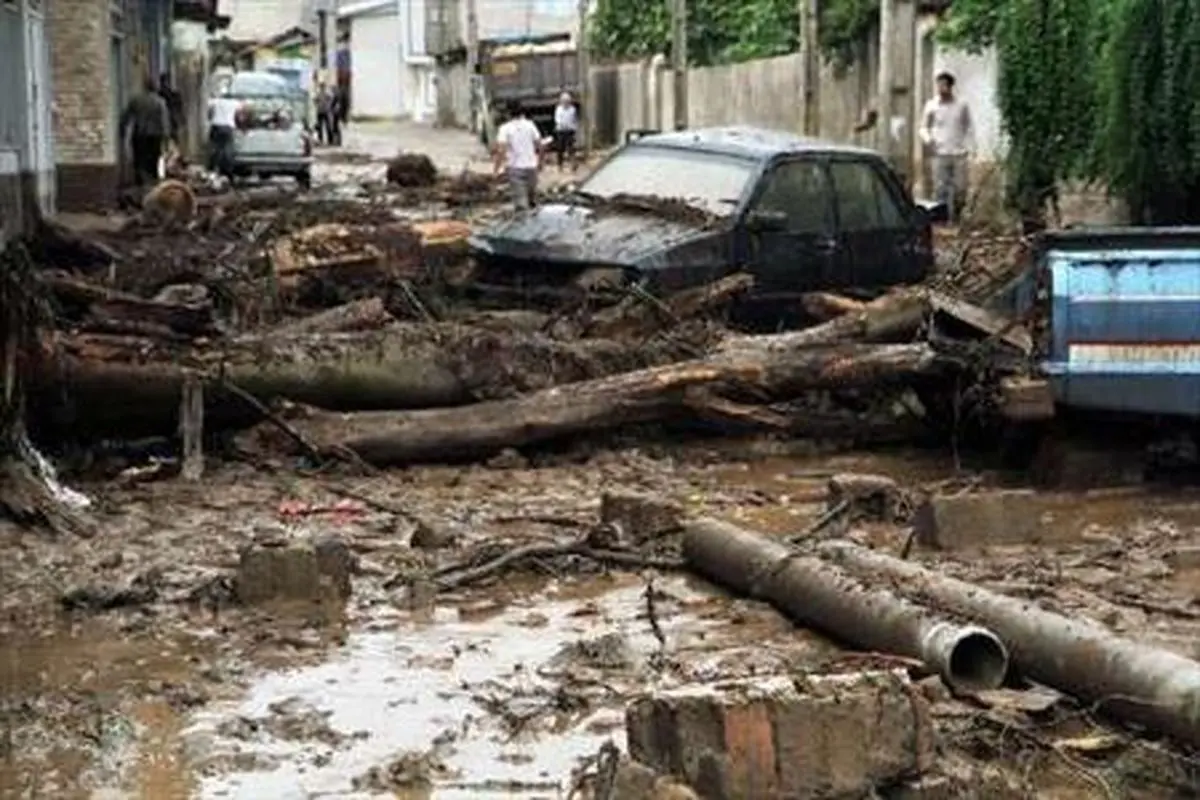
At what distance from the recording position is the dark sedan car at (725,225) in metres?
14.1

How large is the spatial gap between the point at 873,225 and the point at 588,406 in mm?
4541

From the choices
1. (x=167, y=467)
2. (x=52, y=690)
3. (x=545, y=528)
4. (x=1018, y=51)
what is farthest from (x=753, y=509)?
(x=1018, y=51)

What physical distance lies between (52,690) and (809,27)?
24633 millimetres

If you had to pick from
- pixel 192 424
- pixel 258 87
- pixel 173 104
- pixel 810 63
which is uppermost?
pixel 810 63

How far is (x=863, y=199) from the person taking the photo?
15.6 metres

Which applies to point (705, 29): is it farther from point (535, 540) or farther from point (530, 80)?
point (535, 540)

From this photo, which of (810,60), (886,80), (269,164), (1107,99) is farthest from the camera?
(269,164)

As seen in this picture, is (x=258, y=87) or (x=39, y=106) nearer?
(x=39, y=106)

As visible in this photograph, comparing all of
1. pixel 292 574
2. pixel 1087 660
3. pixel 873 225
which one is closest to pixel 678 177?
pixel 873 225

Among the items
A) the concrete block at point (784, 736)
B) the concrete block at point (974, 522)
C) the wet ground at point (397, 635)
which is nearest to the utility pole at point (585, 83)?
the wet ground at point (397, 635)

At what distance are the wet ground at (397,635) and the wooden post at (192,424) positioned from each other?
12 centimetres

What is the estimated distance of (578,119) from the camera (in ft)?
160

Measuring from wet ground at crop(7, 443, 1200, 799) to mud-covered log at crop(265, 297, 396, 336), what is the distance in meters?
1.77

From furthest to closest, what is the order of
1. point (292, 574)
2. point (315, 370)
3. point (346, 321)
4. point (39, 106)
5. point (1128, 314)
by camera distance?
point (39, 106), point (346, 321), point (315, 370), point (1128, 314), point (292, 574)
